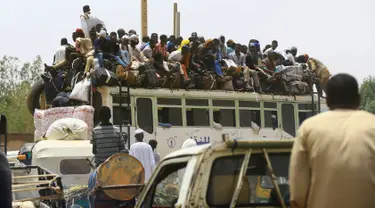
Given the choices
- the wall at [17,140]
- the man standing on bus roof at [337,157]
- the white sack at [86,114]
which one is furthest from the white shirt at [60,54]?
the wall at [17,140]

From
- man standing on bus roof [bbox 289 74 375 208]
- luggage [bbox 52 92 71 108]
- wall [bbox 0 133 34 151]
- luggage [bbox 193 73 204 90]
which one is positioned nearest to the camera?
man standing on bus roof [bbox 289 74 375 208]

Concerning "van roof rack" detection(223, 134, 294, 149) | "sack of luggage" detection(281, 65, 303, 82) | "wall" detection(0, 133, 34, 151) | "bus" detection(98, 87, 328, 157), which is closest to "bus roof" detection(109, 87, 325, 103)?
"bus" detection(98, 87, 328, 157)

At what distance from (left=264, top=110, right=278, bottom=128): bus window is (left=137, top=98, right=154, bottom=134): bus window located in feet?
9.49

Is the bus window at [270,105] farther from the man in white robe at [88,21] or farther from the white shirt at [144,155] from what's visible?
the white shirt at [144,155]

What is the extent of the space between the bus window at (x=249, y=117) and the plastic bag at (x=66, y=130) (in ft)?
11.7

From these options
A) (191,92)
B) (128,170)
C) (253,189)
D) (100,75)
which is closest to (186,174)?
(253,189)

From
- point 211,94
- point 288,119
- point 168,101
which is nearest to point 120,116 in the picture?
point 168,101

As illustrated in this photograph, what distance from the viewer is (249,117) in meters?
15.6

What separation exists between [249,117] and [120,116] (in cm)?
312

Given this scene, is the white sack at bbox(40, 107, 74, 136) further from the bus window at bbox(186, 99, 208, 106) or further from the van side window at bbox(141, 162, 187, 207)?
the van side window at bbox(141, 162, 187, 207)

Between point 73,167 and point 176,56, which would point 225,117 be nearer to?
point 176,56

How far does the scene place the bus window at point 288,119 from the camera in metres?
16.3

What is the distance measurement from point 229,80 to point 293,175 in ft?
37.5

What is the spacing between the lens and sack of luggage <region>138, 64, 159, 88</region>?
1402 cm
